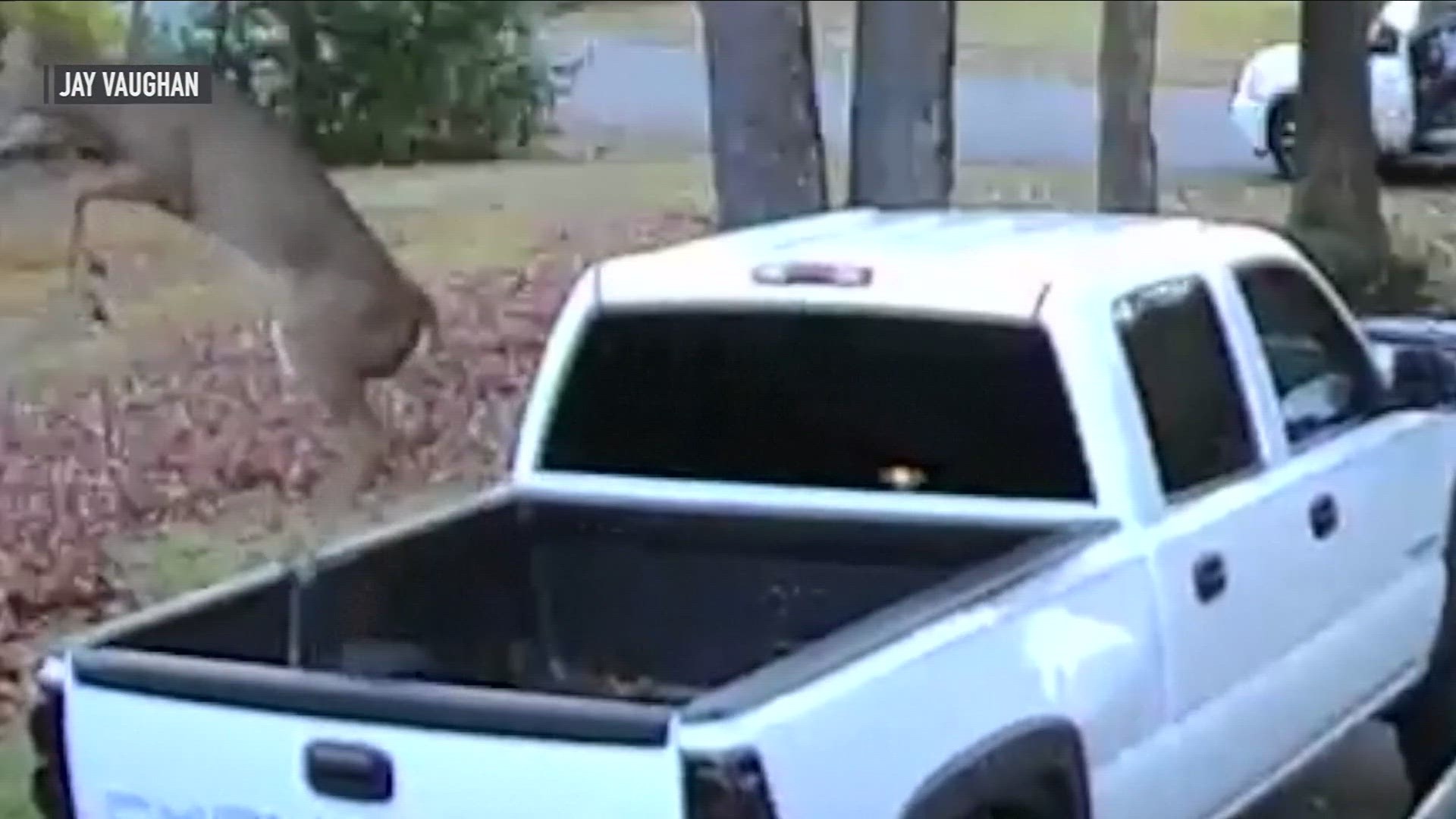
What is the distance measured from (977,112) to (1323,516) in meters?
11.9

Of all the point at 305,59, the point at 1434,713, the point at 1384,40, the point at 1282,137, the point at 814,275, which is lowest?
the point at 1434,713

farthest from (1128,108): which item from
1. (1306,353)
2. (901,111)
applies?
(1306,353)

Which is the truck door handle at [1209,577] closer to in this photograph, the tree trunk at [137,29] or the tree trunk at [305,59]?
the tree trunk at [137,29]

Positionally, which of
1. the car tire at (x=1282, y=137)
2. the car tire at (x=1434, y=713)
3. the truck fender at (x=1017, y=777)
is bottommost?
the car tire at (x=1434, y=713)

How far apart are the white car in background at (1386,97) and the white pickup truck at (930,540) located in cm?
533

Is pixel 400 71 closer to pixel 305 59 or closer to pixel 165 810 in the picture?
pixel 305 59

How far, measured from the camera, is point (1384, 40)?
50.0 ft

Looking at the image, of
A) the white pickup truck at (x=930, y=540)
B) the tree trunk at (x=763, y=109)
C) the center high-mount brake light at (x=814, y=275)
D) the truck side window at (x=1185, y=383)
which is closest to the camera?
the white pickup truck at (x=930, y=540)

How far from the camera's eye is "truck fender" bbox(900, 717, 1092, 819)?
5645 millimetres

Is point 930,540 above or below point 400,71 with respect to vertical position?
above

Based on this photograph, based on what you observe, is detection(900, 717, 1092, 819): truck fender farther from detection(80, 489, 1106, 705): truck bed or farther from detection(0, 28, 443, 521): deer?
detection(0, 28, 443, 521): deer

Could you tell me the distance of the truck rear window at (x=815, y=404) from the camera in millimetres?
6859

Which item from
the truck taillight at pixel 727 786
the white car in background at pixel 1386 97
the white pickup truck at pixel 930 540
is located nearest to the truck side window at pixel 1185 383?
the white pickup truck at pixel 930 540

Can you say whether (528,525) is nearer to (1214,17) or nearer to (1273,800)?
(1273,800)
